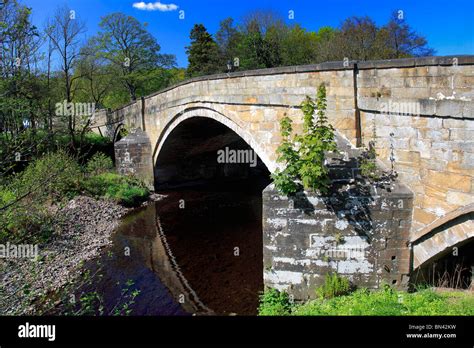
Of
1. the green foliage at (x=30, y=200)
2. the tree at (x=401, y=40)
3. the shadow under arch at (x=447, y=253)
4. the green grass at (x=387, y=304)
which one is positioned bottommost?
the green grass at (x=387, y=304)

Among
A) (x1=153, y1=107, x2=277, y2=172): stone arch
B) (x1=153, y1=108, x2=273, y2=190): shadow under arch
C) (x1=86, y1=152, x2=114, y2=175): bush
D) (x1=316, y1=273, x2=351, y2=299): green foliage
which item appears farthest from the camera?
(x1=86, y1=152, x2=114, y2=175): bush

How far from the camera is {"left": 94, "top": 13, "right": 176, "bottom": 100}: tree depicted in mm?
26922

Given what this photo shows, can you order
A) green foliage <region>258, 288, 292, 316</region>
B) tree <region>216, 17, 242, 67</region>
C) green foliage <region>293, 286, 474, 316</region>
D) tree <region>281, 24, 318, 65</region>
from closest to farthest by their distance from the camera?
green foliage <region>293, 286, 474, 316</region> → green foliage <region>258, 288, 292, 316</region> → tree <region>281, 24, 318, 65</region> → tree <region>216, 17, 242, 67</region>

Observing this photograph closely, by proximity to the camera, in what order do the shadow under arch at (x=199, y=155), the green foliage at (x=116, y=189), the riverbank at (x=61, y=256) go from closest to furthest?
the riverbank at (x=61, y=256) < the green foliage at (x=116, y=189) < the shadow under arch at (x=199, y=155)

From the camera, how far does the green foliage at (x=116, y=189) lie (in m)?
12.7

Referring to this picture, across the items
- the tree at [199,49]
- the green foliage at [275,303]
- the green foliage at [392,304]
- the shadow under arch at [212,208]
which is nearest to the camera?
the green foliage at [392,304]

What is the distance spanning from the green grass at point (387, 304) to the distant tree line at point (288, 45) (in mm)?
6539

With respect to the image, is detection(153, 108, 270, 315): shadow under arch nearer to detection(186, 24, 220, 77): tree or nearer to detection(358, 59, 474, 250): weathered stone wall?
detection(358, 59, 474, 250): weathered stone wall

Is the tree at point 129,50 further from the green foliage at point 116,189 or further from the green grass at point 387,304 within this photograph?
the green grass at point 387,304

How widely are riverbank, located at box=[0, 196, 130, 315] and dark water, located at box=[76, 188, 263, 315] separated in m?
0.44

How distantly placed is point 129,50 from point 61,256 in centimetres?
2329

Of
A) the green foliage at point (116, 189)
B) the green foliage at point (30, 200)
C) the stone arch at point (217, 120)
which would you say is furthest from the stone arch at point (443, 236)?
the green foliage at point (116, 189)

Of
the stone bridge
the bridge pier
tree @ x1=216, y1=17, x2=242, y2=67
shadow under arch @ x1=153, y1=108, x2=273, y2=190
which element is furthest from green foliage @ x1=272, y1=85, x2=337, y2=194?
tree @ x1=216, y1=17, x2=242, y2=67

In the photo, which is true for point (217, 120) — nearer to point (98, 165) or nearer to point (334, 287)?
point (334, 287)
